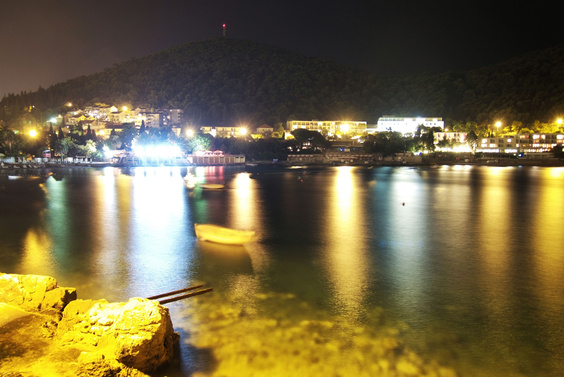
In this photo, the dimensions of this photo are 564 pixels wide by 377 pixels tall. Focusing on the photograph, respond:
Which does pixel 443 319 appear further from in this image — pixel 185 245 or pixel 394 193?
pixel 394 193

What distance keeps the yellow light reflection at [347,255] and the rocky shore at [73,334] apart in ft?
13.0

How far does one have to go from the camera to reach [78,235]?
15.2 meters

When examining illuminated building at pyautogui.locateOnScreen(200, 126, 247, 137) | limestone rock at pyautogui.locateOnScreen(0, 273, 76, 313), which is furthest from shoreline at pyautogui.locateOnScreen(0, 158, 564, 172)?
limestone rock at pyautogui.locateOnScreen(0, 273, 76, 313)

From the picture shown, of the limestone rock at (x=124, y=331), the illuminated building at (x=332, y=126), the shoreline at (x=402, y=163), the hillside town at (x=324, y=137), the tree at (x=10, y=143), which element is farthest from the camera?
the illuminated building at (x=332, y=126)

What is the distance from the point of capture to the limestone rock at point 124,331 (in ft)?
16.6

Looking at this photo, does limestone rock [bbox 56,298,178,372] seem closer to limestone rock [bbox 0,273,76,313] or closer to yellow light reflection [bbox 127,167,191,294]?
limestone rock [bbox 0,273,76,313]

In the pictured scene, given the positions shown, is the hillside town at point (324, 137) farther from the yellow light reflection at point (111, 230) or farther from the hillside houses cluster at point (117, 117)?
the yellow light reflection at point (111, 230)

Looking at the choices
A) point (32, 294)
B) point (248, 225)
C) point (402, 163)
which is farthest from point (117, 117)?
point (32, 294)

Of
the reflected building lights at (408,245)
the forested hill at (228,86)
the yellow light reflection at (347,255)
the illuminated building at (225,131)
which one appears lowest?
the reflected building lights at (408,245)

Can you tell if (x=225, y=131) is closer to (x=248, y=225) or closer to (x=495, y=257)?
(x=248, y=225)

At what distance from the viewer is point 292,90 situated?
107125mm

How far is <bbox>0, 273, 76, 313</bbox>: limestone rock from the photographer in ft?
19.1

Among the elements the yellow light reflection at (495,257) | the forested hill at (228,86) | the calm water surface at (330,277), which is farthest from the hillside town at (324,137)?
the yellow light reflection at (495,257)

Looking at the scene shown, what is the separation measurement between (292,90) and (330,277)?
101m
